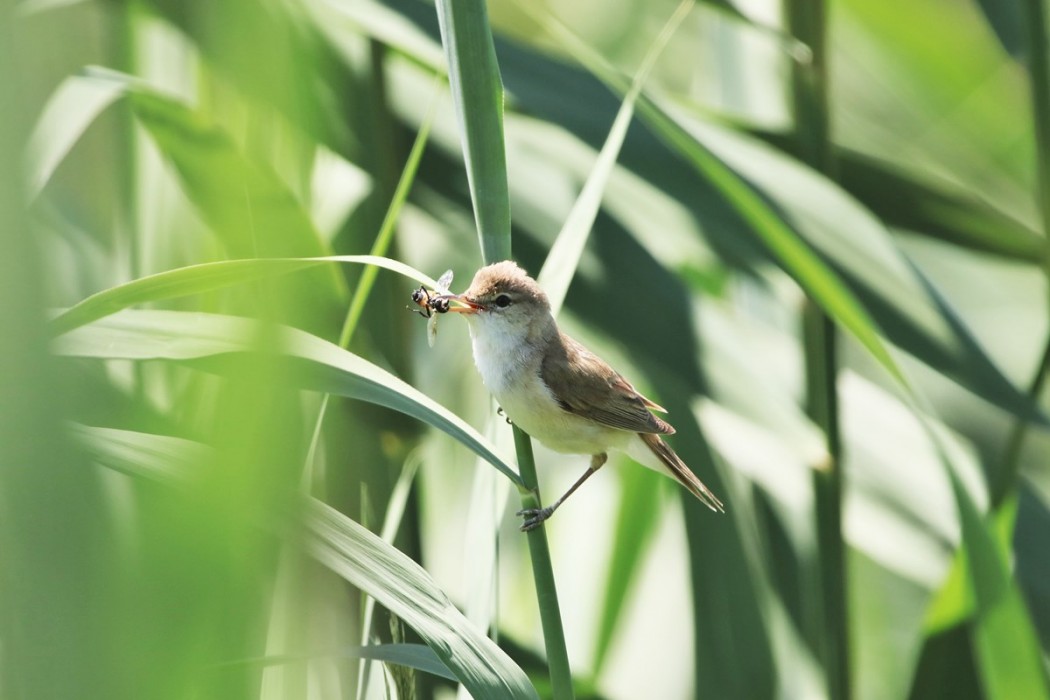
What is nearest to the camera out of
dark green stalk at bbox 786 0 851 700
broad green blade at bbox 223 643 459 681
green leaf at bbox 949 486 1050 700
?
broad green blade at bbox 223 643 459 681

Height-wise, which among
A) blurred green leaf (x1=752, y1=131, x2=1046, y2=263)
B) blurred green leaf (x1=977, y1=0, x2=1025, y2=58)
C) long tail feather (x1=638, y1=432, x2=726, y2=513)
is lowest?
long tail feather (x1=638, y1=432, x2=726, y2=513)

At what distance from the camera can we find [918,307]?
172cm

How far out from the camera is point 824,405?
1.72 meters

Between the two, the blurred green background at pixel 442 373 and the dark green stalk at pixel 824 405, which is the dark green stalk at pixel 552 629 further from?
the dark green stalk at pixel 824 405

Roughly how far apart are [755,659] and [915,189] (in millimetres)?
872

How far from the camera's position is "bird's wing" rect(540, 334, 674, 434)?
1.76 m

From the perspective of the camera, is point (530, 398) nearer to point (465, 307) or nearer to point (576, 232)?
point (465, 307)

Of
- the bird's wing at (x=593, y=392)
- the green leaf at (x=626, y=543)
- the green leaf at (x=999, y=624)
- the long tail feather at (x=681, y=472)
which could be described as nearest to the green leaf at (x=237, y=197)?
the bird's wing at (x=593, y=392)

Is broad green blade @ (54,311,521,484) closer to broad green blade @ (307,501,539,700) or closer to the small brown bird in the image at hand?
broad green blade @ (307,501,539,700)

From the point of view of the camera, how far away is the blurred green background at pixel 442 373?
45 centimetres

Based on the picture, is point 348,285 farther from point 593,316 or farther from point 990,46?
point 990,46

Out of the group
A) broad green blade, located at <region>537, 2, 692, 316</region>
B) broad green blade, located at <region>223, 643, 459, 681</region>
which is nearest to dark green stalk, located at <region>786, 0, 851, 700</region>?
broad green blade, located at <region>537, 2, 692, 316</region>

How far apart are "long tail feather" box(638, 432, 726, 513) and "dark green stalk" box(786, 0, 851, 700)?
0.18m

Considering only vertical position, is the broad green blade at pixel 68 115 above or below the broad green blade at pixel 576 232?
above
